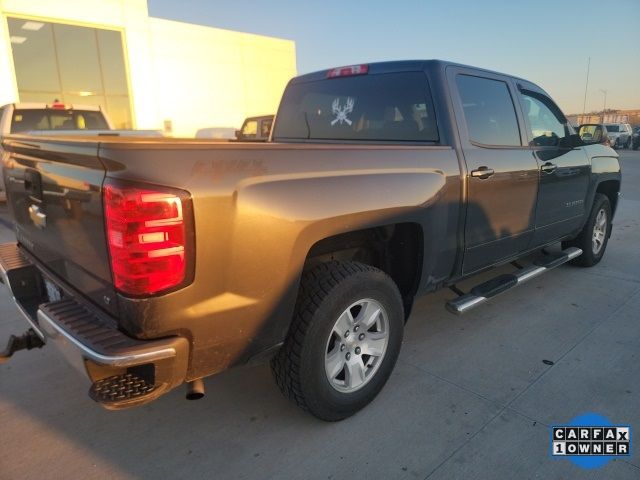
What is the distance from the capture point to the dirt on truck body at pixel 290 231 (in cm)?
170

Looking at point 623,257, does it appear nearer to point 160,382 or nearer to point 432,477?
point 432,477

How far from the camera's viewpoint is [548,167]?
3.76 meters

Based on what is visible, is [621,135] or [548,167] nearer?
[548,167]

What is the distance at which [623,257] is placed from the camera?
18.0 feet

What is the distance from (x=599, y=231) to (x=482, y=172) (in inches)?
115

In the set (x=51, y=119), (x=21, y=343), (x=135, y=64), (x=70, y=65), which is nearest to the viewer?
(x=21, y=343)

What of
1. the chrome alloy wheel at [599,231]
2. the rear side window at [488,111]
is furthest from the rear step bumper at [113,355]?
the chrome alloy wheel at [599,231]

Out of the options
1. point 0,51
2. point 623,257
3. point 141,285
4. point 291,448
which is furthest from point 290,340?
point 0,51

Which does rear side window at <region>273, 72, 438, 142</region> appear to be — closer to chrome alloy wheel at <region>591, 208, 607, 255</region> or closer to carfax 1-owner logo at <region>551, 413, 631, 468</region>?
carfax 1-owner logo at <region>551, 413, 631, 468</region>

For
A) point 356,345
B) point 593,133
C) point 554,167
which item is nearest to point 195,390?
point 356,345

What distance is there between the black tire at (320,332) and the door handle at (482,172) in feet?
3.31

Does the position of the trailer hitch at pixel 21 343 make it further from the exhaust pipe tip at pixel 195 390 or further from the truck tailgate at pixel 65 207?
the exhaust pipe tip at pixel 195 390

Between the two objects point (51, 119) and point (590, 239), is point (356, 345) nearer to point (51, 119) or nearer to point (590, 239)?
point (590, 239)

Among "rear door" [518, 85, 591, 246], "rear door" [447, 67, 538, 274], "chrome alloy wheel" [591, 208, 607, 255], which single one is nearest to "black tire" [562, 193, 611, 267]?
"chrome alloy wheel" [591, 208, 607, 255]
